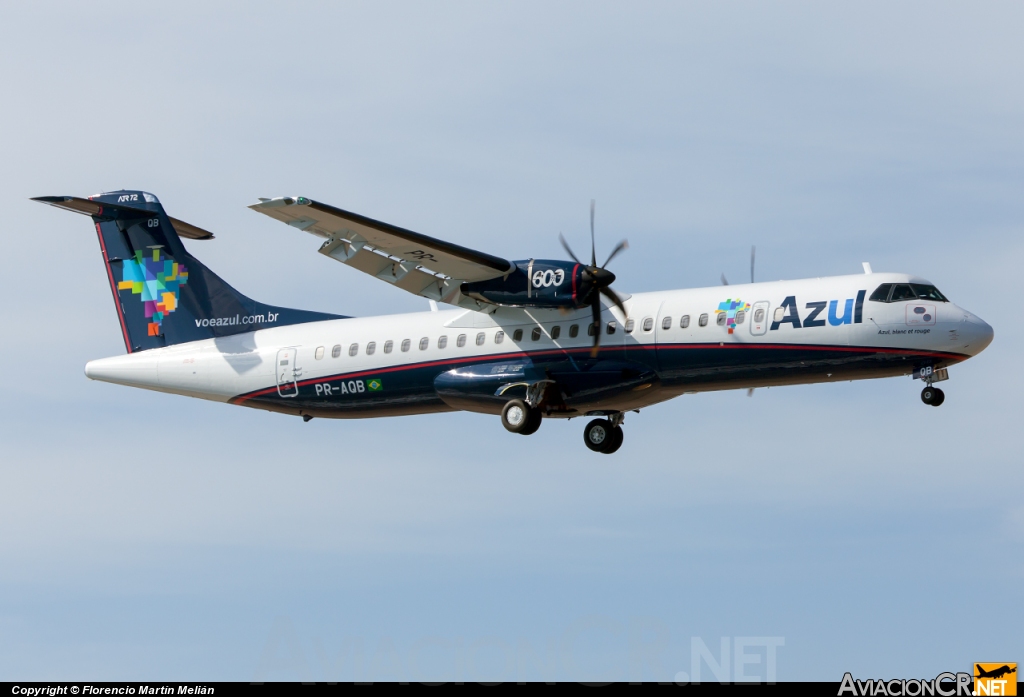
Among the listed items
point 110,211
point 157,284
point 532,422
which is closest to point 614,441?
point 532,422

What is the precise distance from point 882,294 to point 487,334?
750 centimetres

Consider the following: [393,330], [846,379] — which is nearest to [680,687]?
[846,379]

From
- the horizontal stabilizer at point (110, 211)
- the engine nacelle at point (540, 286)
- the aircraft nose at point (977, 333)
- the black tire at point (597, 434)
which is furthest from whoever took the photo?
the horizontal stabilizer at point (110, 211)

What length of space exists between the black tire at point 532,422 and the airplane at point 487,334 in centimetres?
3

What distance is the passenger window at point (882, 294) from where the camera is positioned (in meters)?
23.5

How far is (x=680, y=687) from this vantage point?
1803 cm

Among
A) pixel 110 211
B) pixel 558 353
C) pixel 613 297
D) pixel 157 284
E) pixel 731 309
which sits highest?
pixel 110 211

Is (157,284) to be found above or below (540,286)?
above

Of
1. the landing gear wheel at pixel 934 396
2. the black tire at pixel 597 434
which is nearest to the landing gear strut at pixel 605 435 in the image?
the black tire at pixel 597 434

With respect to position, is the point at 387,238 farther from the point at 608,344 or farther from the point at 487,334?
the point at 608,344

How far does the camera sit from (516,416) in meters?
25.6

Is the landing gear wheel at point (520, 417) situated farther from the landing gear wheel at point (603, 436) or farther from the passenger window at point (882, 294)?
the passenger window at point (882, 294)

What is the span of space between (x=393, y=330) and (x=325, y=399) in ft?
6.66

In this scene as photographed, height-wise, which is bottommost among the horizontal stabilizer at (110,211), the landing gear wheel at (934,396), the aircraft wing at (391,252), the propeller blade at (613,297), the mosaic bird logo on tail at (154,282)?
the landing gear wheel at (934,396)
